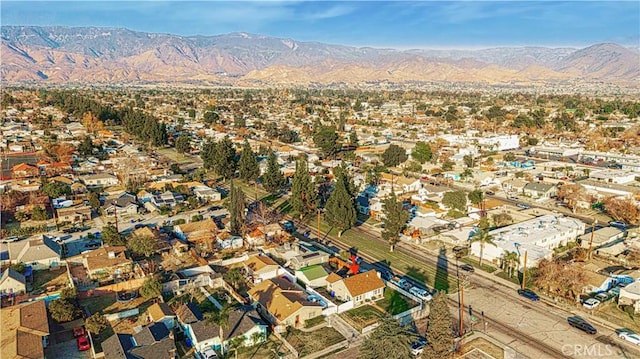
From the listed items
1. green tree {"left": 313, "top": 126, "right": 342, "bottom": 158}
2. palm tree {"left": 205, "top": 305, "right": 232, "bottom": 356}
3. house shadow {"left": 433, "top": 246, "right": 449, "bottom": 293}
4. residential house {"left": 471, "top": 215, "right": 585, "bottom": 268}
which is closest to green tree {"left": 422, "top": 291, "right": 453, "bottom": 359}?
house shadow {"left": 433, "top": 246, "right": 449, "bottom": 293}

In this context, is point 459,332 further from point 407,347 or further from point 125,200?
point 125,200

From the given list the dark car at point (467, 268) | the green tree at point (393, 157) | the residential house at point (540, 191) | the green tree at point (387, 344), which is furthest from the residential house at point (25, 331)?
the green tree at point (393, 157)

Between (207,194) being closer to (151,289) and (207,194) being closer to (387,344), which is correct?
(151,289)

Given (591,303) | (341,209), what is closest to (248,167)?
(341,209)

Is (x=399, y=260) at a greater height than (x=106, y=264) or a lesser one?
lesser

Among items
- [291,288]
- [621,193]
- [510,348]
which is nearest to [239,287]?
[291,288]

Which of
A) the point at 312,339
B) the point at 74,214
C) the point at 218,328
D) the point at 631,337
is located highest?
the point at 74,214

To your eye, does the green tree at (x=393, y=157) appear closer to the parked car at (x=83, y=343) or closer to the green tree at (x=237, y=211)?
the green tree at (x=237, y=211)
